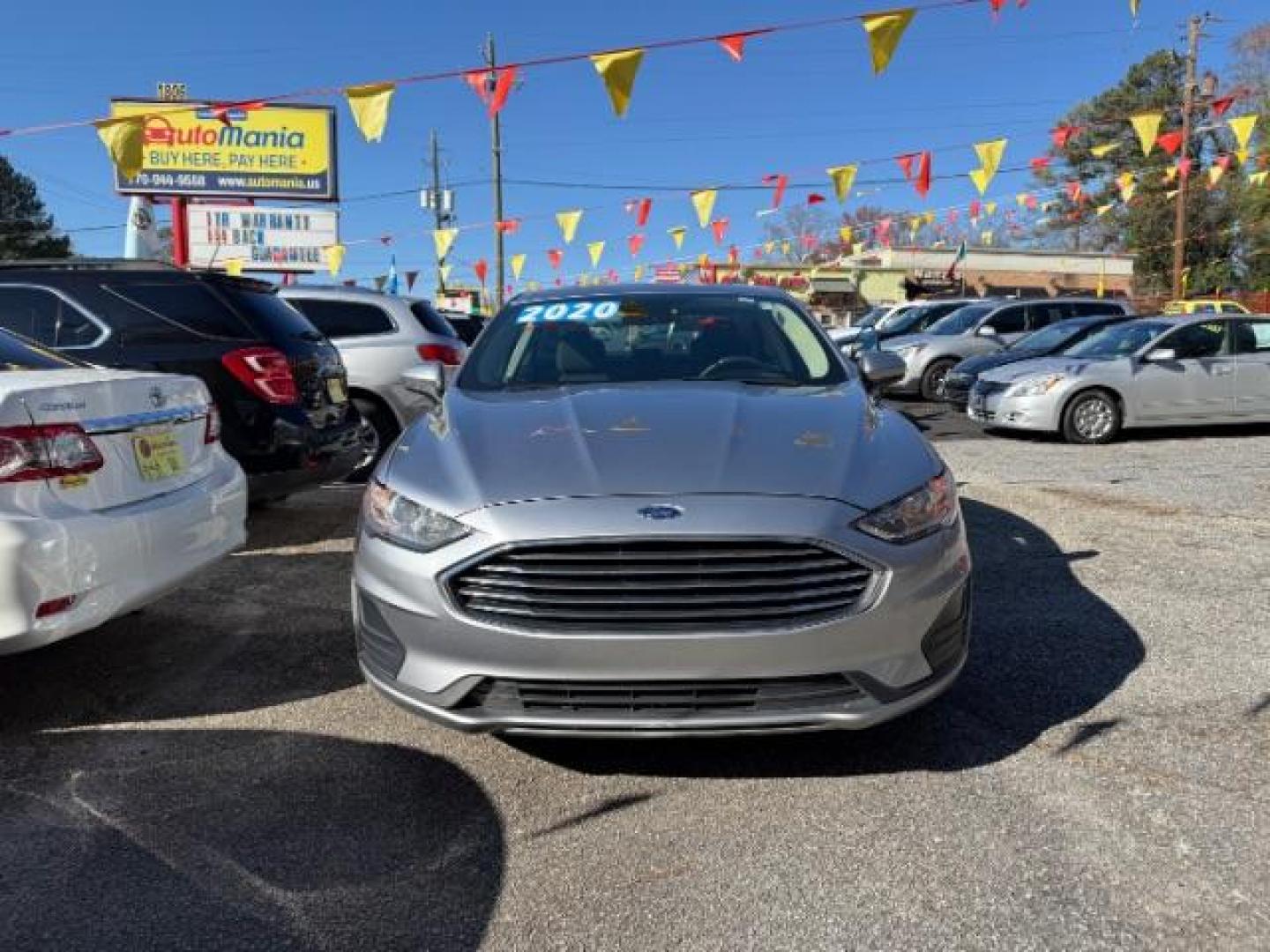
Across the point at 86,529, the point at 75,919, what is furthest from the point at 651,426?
the point at 75,919

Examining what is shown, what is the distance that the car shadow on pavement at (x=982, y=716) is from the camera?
3088 millimetres

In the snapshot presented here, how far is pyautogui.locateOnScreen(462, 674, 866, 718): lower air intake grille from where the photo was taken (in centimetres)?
267

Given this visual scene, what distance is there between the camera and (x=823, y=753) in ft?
10.3

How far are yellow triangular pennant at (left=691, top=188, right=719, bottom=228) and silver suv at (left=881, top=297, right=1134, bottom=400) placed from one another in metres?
4.38

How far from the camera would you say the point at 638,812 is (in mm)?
2838

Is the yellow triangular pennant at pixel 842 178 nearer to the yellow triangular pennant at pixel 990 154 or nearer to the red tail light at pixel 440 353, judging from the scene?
the yellow triangular pennant at pixel 990 154

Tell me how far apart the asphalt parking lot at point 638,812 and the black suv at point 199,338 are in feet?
4.78

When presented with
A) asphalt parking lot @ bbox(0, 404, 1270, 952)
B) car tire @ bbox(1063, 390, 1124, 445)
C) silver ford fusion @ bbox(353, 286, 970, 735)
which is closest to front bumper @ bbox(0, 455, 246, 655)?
asphalt parking lot @ bbox(0, 404, 1270, 952)

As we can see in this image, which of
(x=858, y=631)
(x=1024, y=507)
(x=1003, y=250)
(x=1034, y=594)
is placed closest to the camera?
(x=858, y=631)

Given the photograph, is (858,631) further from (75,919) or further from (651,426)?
(75,919)

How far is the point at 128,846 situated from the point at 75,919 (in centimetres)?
34

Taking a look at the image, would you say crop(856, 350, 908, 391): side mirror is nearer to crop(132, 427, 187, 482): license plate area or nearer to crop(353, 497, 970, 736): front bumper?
crop(353, 497, 970, 736): front bumper

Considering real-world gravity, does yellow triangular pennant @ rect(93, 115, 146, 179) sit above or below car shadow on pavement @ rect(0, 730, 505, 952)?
above

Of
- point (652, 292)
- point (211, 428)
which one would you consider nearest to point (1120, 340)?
point (652, 292)
